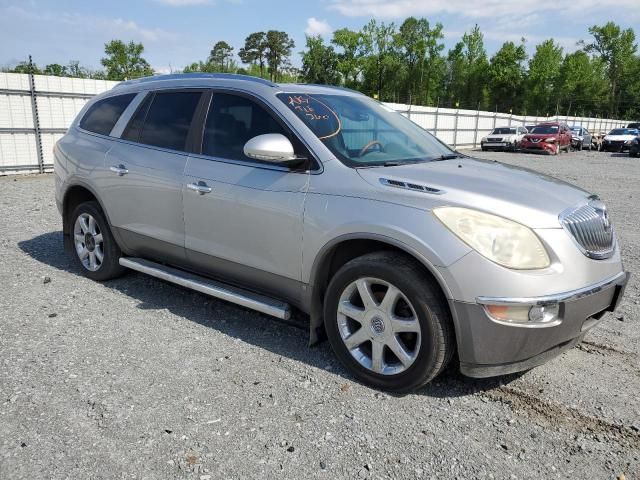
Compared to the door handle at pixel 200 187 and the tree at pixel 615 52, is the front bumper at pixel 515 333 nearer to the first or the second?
the door handle at pixel 200 187

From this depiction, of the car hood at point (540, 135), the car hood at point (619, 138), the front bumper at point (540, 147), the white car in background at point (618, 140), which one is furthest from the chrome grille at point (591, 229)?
the car hood at point (619, 138)

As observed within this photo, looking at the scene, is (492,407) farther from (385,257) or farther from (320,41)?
(320,41)

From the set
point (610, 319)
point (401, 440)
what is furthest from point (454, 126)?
point (401, 440)

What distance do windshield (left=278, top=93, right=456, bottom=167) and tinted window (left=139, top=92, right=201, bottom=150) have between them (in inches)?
35.7

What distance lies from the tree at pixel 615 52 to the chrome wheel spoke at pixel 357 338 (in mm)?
96122

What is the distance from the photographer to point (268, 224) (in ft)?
11.7

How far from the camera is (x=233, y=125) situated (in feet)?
13.0

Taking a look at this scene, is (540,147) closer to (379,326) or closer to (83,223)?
(83,223)

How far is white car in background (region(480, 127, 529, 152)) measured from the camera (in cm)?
3098

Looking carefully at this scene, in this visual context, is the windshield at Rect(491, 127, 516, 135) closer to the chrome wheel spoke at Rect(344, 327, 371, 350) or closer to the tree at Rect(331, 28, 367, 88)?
the chrome wheel spoke at Rect(344, 327, 371, 350)

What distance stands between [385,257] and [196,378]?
1.41 meters

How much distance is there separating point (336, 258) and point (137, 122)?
94.4 inches

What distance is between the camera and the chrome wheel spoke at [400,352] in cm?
307

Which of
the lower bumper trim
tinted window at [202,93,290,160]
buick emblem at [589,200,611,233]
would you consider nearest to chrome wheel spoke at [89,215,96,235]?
tinted window at [202,93,290,160]
